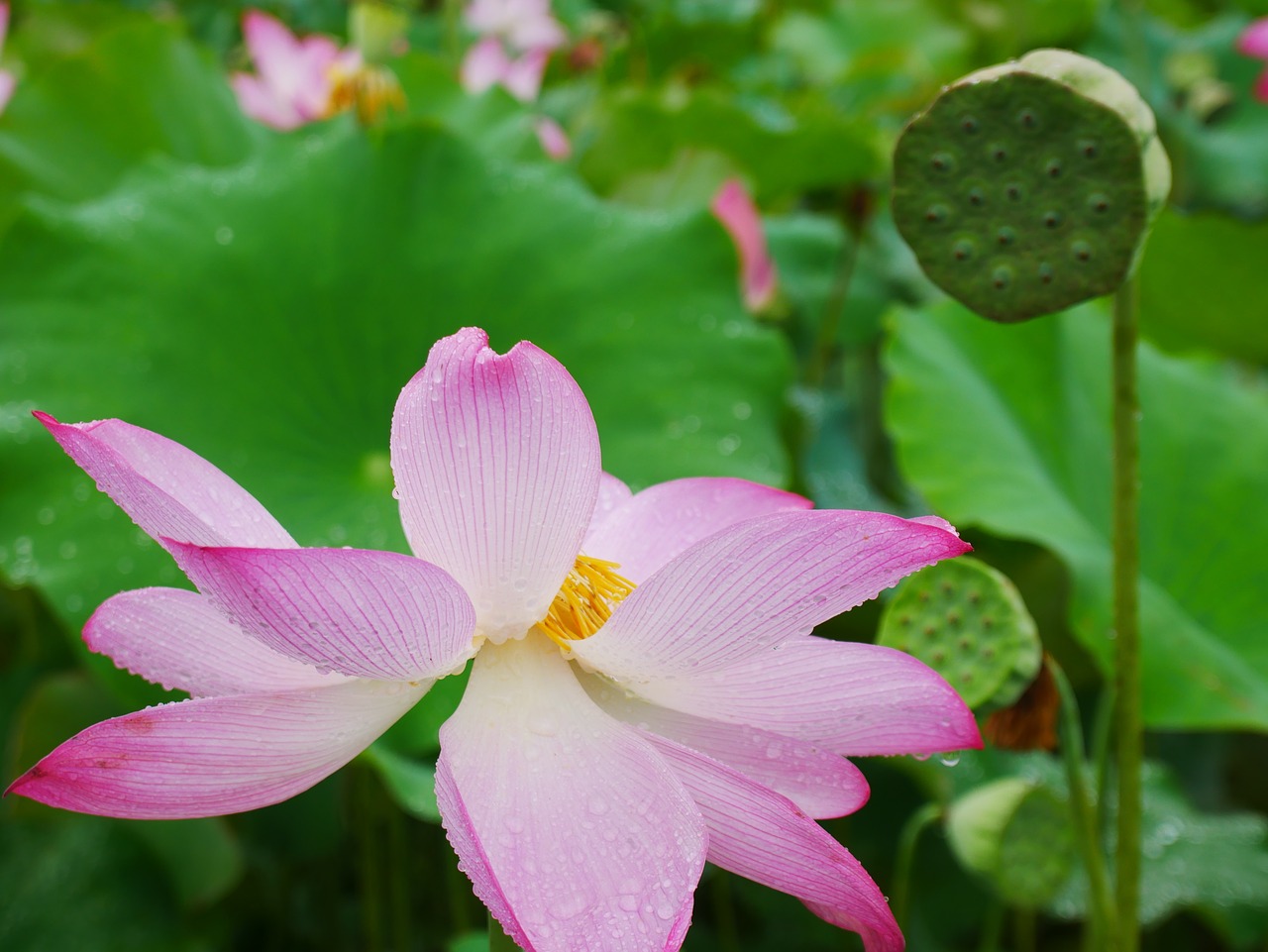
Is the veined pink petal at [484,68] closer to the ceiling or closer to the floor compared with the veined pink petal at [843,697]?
closer to the floor

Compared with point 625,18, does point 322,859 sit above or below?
below

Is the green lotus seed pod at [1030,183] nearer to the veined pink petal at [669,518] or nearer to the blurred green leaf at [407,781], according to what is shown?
the veined pink petal at [669,518]

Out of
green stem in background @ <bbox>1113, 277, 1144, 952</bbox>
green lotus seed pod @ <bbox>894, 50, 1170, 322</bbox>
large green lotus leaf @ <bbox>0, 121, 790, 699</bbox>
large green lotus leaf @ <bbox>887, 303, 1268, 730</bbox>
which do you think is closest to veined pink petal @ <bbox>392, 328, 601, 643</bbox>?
green lotus seed pod @ <bbox>894, 50, 1170, 322</bbox>

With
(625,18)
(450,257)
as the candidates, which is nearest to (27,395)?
(450,257)

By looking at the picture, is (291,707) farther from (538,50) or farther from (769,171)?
(538,50)

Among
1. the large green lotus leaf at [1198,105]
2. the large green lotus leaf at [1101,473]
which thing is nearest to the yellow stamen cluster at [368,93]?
the large green lotus leaf at [1101,473]
